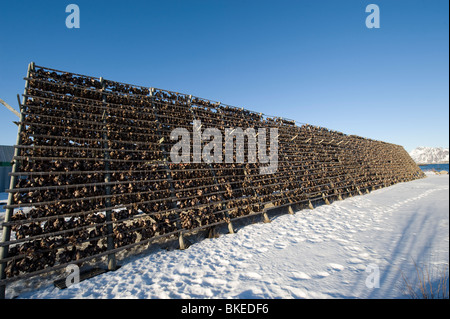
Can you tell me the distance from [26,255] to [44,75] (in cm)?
393

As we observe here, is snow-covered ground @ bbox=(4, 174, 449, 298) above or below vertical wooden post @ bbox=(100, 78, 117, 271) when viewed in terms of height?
below

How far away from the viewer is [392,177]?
48.5ft

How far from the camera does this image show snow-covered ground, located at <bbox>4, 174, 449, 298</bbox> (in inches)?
101

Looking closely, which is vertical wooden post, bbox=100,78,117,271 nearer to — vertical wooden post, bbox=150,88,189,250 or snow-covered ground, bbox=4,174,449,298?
snow-covered ground, bbox=4,174,449,298

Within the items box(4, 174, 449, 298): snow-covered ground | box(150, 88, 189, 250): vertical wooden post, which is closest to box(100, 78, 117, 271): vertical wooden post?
box(4, 174, 449, 298): snow-covered ground

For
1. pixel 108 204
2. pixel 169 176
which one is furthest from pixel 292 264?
pixel 108 204

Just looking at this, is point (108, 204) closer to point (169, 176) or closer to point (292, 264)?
point (169, 176)

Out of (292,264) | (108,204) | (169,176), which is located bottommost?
(292,264)

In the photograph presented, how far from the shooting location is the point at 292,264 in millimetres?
3486

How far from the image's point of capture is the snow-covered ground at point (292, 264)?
2572 mm

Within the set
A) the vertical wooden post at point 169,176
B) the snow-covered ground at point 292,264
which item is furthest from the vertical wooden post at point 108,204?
the vertical wooden post at point 169,176

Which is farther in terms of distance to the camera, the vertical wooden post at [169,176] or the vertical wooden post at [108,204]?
the vertical wooden post at [169,176]

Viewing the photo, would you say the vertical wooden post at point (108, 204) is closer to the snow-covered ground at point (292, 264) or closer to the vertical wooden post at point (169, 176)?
the snow-covered ground at point (292, 264)
